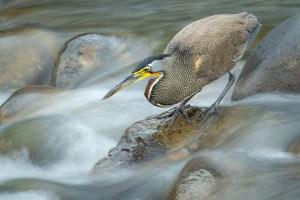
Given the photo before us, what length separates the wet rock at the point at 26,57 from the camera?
978 centimetres

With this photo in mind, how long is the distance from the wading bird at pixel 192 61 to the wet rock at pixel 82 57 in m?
3.04

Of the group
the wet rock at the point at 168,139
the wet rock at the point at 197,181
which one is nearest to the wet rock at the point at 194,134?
the wet rock at the point at 168,139

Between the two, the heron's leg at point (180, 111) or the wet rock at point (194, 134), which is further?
the heron's leg at point (180, 111)

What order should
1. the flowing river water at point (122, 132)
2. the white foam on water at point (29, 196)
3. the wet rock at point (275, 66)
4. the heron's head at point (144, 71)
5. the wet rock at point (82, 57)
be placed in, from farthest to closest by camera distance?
the wet rock at point (82, 57) → the wet rock at point (275, 66) → the white foam on water at point (29, 196) → the heron's head at point (144, 71) → the flowing river water at point (122, 132)

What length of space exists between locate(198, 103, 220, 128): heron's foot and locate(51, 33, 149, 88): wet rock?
306 cm

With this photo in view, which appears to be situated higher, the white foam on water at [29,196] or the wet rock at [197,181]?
the wet rock at [197,181]

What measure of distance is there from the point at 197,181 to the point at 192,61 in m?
1.52

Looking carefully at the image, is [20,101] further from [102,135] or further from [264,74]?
[264,74]

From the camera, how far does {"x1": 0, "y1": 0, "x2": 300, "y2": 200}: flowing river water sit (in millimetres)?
5451

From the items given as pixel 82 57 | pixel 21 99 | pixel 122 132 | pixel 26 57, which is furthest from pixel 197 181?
pixel 26 57

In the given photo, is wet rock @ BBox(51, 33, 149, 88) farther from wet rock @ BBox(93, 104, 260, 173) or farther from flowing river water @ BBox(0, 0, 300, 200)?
wet rock @ BBox(93, 104, 260, 173)

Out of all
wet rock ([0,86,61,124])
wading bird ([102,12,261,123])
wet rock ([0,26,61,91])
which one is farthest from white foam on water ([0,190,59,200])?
wet rock ([0,26,61,91])

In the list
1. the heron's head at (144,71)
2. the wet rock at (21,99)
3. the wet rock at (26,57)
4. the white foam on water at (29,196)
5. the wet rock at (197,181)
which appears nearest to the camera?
the wet rock at (197,181)

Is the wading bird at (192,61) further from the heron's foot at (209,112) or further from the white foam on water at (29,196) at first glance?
the white foam on water at (29,196)
